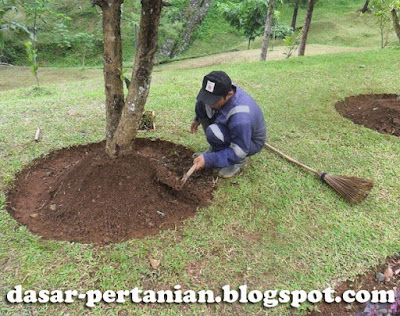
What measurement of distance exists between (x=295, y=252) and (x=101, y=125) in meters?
3.18

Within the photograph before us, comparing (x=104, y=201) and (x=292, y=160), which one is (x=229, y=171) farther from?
(x=104, y=201)

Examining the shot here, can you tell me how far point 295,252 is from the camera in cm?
249

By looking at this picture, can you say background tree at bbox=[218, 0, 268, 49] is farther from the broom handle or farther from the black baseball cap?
the black baseball cap

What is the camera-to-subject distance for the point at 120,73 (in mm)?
2660

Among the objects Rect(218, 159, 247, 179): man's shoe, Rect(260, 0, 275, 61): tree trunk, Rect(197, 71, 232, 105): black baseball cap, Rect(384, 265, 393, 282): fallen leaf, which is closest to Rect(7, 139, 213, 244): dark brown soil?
Rect(218, 159, 247, 179): man's shoe

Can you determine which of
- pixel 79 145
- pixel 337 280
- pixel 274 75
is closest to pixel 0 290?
pixel 79 145

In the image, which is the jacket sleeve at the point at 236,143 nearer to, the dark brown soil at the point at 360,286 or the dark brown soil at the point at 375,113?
the dark brown soil at the point at 360,286

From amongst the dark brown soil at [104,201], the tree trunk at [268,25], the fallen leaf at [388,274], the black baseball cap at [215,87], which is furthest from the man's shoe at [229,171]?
the tree trunk at [268,25]

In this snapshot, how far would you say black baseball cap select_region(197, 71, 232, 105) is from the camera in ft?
8.93

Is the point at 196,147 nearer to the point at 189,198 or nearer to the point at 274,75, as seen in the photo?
the point at 189,198

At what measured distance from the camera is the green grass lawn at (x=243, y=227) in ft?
7.18

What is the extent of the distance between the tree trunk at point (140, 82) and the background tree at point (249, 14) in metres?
12.9

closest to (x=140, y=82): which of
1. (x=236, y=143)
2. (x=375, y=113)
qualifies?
(x=236, y=143)

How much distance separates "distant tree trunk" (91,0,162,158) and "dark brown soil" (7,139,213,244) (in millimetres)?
241
